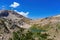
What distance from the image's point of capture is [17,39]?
25781 mm

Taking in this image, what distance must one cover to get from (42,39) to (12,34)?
5.11m

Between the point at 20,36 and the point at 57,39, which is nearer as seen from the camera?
the point at 20,36

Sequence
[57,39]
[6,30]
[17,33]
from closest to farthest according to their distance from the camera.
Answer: [17,33] → [6,30] → [57,39]

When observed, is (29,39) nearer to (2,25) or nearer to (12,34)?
(12,34)

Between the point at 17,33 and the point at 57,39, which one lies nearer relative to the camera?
the point at 17,33

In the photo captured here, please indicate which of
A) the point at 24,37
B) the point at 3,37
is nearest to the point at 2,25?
the point at 3,37

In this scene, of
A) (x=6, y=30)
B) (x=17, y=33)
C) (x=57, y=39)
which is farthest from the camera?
(x=57, y=39)

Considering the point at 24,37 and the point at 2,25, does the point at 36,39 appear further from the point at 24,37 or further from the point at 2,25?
the point at 2,25

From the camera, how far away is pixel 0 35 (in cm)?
2634

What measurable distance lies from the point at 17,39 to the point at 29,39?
6.68 feet

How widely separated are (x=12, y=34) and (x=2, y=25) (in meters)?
3.00

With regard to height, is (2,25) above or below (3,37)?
above

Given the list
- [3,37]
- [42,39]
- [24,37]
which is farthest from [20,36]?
[42,39]

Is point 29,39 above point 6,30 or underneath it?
underneath
